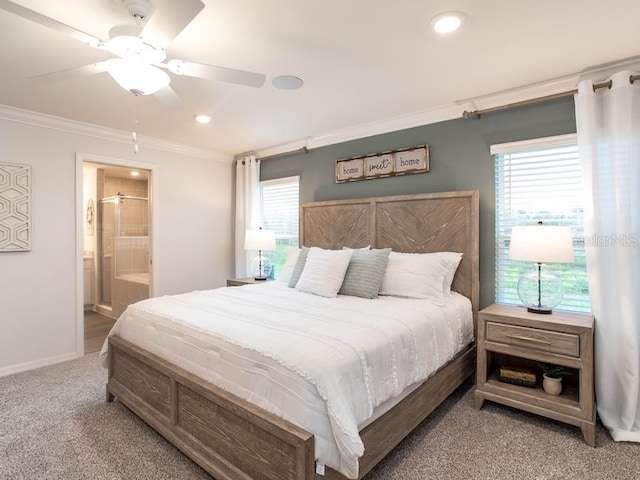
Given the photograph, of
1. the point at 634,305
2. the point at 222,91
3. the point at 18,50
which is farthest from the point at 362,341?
the point at 18,50

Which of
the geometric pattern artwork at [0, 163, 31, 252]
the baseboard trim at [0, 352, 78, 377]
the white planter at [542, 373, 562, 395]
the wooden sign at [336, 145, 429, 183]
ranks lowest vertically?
the baseboard trim at [0, 352, 78, 377]

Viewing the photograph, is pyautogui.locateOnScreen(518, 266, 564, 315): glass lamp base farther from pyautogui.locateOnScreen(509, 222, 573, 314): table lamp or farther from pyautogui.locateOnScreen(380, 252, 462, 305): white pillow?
pyautogui.locateOnScreen(380, 252, 462, 305): white pillow

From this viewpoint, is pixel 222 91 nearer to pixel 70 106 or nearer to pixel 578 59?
pixel 70 106

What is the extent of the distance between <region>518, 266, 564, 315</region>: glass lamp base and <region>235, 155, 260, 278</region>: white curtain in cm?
324

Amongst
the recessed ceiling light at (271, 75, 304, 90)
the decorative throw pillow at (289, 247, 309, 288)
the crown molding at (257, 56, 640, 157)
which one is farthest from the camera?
the decorative throw pillow at (289, 247, 309, 288)

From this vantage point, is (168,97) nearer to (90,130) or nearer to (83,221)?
(90,130)

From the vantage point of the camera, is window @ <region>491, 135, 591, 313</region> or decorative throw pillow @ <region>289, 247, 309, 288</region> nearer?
window @ <region>491, 135, 591, 313</region>

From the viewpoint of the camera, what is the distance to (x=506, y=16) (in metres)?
1.88

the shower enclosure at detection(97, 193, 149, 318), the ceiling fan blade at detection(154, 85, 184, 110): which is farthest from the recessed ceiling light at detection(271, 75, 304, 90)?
the shower enclosure at detection(97, 193, 149, 318)

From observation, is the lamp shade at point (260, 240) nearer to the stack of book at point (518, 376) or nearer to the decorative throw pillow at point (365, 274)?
the decorative throw pillow at point (365, 274)

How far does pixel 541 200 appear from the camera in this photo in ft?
9.20

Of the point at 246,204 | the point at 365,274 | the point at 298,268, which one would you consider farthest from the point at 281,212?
the point at 365,274

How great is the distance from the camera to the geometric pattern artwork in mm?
3197

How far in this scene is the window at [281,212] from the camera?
4578mm
